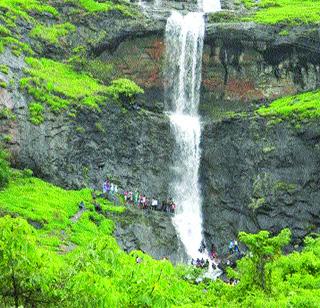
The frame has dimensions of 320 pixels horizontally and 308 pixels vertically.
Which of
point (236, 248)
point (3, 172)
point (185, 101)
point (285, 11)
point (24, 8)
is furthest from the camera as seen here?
point (285, 11)

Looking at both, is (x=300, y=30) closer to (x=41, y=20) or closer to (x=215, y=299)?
(x=41, y=20)

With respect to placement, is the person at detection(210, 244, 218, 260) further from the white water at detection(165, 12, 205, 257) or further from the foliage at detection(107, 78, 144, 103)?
the foliage at detection(107, 78, 144, 103)

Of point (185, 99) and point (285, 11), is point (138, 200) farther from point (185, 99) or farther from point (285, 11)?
point (285, 11)

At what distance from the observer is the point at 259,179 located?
36344mm

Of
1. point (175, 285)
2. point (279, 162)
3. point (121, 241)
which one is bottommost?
point (121, 241)

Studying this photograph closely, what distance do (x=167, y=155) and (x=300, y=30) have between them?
16.5 metres

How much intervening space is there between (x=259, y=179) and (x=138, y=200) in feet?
29.7

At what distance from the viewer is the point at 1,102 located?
3375 cm

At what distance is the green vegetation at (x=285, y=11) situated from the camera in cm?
4466

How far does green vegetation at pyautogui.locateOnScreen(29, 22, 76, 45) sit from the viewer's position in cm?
4306

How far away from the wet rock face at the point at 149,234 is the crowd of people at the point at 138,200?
1052 millimetres

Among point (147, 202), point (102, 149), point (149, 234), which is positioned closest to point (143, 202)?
point (147, 202)

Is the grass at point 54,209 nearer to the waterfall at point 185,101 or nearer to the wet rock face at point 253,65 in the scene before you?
the waterfall at point 185,101

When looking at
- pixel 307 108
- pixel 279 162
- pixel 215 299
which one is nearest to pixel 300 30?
pixel 307 108
